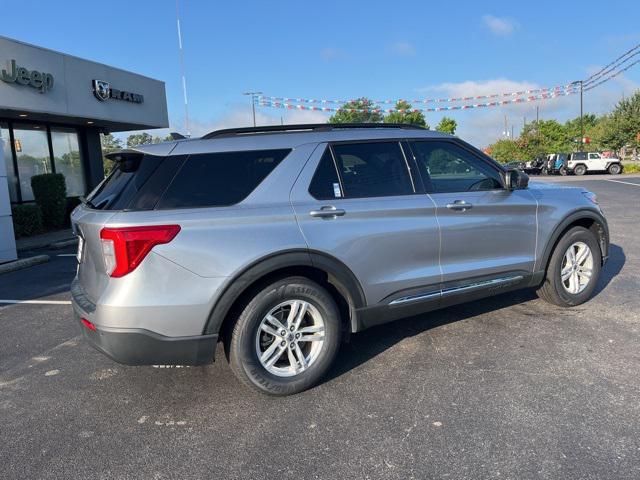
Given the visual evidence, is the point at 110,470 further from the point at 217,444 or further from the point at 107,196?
the point at 107,196

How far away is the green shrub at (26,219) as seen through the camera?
12.0 m

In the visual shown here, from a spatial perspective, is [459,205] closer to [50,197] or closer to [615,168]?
[50,197]

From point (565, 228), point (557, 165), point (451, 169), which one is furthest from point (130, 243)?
point (557, 165)

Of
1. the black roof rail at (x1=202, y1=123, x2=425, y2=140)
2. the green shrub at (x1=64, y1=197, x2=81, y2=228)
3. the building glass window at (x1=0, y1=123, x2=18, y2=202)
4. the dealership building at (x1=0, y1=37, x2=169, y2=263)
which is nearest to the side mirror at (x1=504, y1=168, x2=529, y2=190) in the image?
the black roof rail at (x1=202, y1=123, x2=425, y2=140)

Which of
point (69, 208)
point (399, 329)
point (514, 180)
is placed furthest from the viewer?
point (69, 208)

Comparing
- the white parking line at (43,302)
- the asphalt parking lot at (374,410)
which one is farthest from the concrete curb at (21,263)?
the asphalt parking lot at (374,410)

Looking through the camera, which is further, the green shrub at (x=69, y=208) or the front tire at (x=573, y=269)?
the green shrub at (x=69, y=208)

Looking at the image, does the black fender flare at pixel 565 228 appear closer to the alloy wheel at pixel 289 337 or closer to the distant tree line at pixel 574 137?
the alloy wheel at pixel 289 337

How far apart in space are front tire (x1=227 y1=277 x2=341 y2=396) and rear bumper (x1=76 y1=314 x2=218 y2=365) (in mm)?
204

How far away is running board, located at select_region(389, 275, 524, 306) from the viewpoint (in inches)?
146

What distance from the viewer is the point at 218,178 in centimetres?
318

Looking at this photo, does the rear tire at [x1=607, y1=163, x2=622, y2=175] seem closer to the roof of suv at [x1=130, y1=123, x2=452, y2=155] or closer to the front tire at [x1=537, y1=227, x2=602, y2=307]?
the front tire at [x1=537, y1=227, x2=602, y2=307]

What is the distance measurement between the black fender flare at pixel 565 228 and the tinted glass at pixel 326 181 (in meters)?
2.23

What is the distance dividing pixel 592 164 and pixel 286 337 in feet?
127
